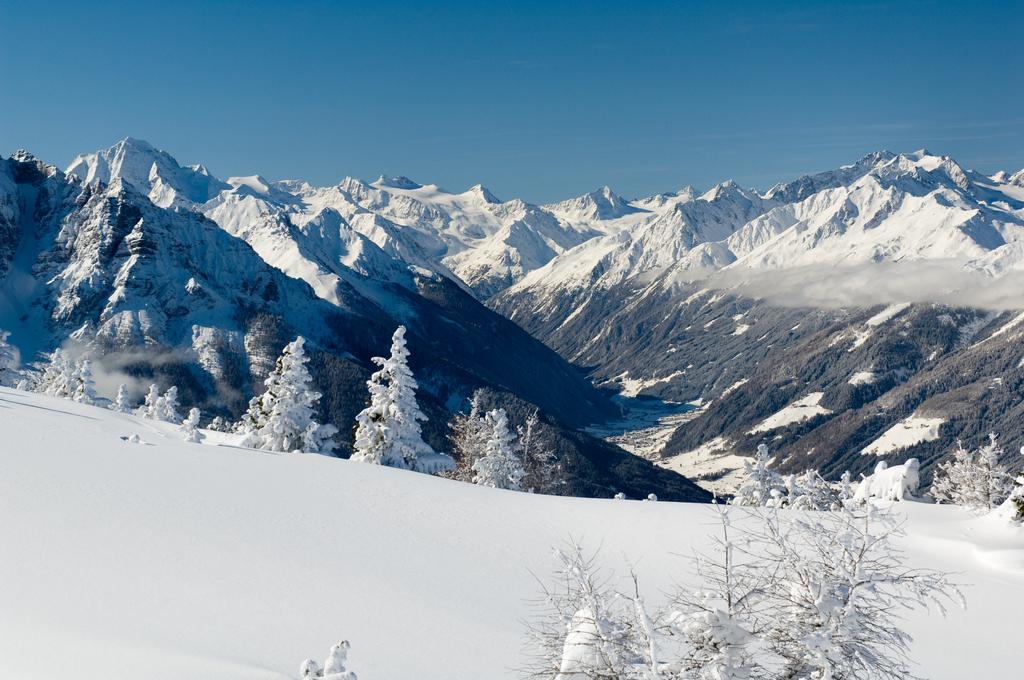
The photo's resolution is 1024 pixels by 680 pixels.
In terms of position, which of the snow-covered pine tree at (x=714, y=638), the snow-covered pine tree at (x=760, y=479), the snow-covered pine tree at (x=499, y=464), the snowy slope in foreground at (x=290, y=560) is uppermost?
the snow-covered pine tree at (x=760, y=479)

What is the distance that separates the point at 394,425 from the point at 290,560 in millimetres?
28829

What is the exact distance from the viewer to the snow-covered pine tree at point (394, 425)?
4812 cm

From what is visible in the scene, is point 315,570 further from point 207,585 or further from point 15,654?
point 15,654

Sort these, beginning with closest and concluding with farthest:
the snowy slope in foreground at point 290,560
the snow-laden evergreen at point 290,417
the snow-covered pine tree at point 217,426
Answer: the snowy slope in foreground at point 290,560, the snow-laden evergreen at point 290,417, the snow-covered pine tree at point 217,426

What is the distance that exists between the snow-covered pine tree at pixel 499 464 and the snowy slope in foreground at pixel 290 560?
23.3 meters

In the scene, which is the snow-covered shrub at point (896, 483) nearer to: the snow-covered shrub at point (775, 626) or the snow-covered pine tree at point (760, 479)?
the snow-covered pine tree at point (760, 479)

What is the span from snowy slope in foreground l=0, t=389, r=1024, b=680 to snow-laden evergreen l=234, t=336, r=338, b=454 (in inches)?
668

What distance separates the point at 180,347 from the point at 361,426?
518 feet

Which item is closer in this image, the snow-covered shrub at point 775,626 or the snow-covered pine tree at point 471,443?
the snow-covered shrub at point 775,626

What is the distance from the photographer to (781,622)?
941cm

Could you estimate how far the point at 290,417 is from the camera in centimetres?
4994

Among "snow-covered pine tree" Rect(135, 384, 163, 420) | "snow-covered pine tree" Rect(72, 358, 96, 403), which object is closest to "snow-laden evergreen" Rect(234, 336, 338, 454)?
"snow-covered pine tree" Rect(135, 384, 163, 420)

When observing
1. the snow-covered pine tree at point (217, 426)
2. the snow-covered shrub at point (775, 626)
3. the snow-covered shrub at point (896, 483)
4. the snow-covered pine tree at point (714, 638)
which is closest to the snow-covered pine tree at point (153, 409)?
the snow-covered pine tree at point (217, 426)

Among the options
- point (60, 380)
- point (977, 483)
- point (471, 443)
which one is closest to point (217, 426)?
point (60, 380)
